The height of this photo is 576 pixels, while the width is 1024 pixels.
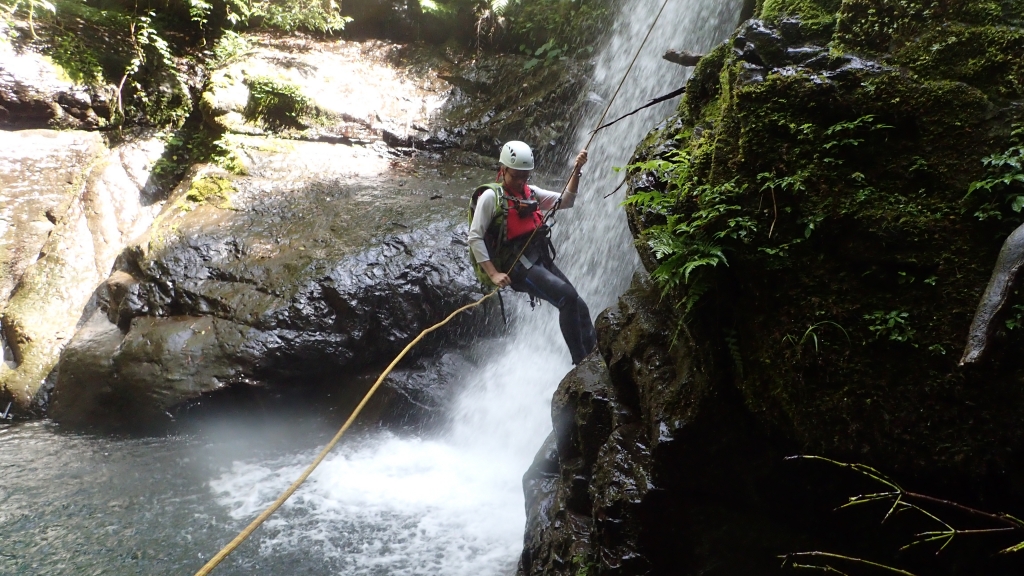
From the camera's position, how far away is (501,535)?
5.31 metres

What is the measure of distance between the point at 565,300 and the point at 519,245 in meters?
0.69

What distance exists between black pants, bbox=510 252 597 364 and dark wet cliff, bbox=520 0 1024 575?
159 cm

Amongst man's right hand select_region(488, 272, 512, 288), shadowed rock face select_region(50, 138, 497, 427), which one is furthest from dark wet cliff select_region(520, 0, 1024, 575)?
shadowed rock face select_region(50, 138, 497, 427)

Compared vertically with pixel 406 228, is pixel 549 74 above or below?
above

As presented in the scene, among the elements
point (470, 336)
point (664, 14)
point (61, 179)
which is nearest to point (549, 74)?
point (664, 14)

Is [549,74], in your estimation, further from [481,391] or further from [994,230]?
[994,230]

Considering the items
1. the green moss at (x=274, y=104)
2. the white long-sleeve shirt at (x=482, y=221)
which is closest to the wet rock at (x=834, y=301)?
the white long-sleeve shirt at (x=482, y=221)

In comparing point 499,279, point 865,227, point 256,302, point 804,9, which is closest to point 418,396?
point 256,302

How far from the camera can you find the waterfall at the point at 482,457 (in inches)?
203

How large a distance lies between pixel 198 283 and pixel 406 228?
2.88 m

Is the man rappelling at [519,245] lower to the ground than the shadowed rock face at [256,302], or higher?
higher

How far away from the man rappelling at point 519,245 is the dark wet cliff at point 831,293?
5.34 ft

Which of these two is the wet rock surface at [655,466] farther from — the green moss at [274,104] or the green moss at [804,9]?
the green moss at [274,104]

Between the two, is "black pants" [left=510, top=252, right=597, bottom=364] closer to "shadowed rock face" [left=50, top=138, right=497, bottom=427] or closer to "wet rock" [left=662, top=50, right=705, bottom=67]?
"wet rock" [left=662, top=50, right=705, bottom=67]
